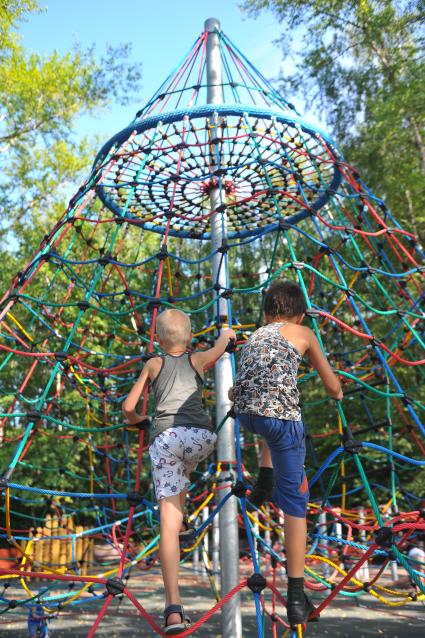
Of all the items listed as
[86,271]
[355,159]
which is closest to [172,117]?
[355,159]

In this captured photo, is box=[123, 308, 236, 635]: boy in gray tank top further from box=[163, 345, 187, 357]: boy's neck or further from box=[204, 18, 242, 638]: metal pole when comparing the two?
box=[204, 18, 242, 638]: metal pole

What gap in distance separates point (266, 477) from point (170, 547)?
57 centimetres

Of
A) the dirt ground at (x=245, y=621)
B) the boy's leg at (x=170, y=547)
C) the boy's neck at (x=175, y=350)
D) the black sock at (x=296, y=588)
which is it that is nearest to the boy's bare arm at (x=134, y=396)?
the boy's neck at (x=175, y=350)

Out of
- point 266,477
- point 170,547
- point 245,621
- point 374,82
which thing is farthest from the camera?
point 374,82

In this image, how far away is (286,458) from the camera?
7.02ft

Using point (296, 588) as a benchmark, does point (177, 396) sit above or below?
above

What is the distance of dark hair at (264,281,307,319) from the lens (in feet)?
7.90

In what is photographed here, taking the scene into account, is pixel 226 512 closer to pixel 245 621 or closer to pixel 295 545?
pixel 295 545

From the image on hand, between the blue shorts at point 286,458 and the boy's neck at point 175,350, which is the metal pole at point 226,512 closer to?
the boy's neck at point 175,350

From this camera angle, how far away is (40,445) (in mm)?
11914

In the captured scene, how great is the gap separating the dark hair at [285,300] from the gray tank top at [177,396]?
1.47ft

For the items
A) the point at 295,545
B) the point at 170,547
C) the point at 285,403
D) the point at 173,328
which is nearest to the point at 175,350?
the point at 173,328

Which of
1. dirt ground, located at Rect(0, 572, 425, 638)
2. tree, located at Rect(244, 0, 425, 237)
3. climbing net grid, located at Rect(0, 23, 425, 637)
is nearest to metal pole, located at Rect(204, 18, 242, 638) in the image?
climbing net grid, located at Rect(0, 23, 425, 637)

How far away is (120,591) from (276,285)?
4.62 feet
